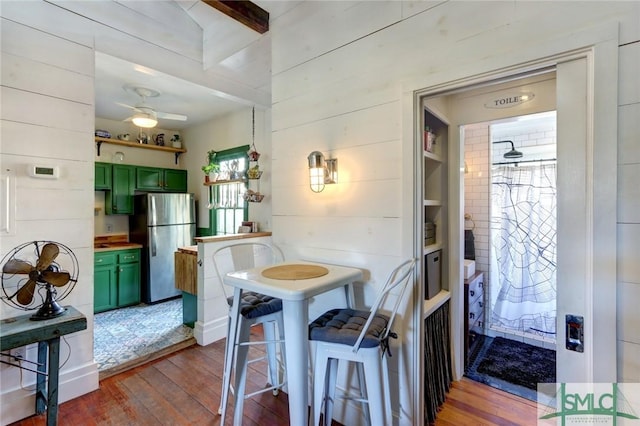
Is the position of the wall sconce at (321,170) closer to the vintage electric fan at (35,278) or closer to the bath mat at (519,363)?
the vintage electric fan at (35,278)

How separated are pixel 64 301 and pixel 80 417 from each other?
30.3 inches

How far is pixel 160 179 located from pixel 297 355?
4.35 meters

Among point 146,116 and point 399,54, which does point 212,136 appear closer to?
point 146,116

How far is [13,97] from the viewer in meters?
1.93

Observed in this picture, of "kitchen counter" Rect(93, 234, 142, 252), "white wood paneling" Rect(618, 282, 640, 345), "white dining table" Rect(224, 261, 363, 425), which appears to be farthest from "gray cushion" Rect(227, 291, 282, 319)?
"kitchen counter" Rect(93, 234, 142, 252)

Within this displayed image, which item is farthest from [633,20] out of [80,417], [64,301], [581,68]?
[80,417]

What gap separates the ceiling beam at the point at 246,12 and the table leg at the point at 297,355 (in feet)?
6.67

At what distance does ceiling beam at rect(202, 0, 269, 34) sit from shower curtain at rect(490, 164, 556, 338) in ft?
9.46

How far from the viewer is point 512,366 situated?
2672 mm

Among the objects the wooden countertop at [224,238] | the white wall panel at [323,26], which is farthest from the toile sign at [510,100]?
the wooden countertop at [224,238]

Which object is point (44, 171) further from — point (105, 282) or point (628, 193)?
point (628, 193)

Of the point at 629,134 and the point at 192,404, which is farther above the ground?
the point at 629,134

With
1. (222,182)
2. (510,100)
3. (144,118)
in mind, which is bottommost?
(222,182)

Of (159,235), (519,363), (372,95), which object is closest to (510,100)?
(372,95)
